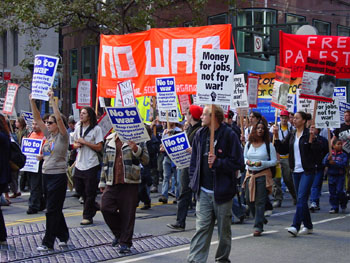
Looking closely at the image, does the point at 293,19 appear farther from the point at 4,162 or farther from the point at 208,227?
the point at 208,227

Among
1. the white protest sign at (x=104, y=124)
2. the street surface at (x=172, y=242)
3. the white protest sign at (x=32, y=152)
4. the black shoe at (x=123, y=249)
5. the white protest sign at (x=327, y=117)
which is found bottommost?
the street surface at (x=172, y=242)

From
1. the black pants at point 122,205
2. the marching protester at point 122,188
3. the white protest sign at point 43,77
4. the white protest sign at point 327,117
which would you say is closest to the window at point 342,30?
the white protest sign at point 327,117

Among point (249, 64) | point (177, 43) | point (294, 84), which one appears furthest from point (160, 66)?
point (249, 64)

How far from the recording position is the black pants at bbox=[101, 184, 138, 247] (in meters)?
8.16

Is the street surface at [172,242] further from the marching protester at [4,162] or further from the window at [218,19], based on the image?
the window at [218,19]

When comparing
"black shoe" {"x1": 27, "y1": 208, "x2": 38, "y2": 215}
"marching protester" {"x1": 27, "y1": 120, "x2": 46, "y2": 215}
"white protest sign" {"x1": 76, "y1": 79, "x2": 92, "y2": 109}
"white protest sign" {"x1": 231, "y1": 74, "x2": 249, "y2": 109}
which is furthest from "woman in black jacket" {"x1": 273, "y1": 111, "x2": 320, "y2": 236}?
"white protest sign" {"x1": 76, "y1": 79, "x2": 92, "y2": 109}

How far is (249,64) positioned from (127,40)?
63.1 ft

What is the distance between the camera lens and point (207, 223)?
6.84 meters

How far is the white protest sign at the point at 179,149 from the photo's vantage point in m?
10.2

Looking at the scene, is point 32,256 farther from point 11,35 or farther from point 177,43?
point 11,35

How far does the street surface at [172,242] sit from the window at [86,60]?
2950 centimetres

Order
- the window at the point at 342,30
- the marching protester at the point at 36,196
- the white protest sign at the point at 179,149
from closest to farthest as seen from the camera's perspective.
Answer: the white protest sign at the point at 179,149 < the marching protester at the point at 36,196 < the window at the point at 342,30

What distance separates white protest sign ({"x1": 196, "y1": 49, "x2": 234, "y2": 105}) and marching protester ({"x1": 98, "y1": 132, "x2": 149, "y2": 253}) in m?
1.32

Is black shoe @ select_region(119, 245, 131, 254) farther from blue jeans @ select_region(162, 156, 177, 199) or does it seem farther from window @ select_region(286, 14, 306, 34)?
window @ select_region(286, 14, 306, 34)
